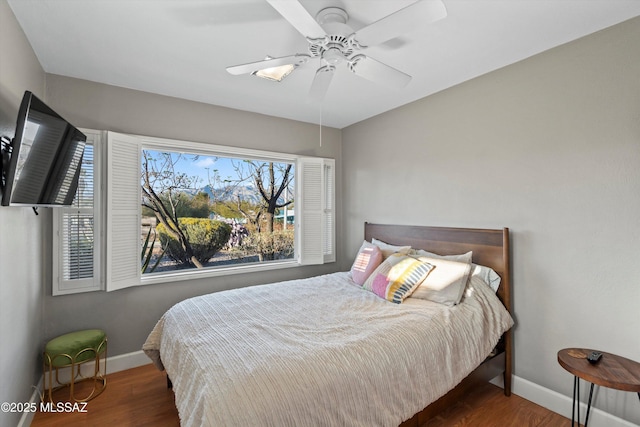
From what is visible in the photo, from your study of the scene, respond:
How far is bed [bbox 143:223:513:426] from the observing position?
137cm

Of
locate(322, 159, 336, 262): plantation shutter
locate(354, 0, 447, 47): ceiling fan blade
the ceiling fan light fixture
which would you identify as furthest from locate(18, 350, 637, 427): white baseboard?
the ceiling fan light fixture

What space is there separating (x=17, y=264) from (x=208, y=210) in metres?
1.89

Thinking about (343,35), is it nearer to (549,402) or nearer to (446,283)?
(446,283)

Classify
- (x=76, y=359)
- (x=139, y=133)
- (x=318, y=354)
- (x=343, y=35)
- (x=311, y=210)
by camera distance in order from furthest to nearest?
(x=311, y=210) → (x=139, y=133) → (x=76, y=359) → (x=343, y=35) → (x=318, y=354)

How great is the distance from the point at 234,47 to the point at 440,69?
66.1 inches

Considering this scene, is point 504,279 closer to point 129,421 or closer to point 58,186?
point 129,421

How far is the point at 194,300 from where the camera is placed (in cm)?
246

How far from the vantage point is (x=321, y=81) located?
2.09m

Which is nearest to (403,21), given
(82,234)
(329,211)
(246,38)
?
(246,38)

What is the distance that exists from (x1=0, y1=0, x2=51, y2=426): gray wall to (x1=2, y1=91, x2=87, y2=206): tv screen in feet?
0.55

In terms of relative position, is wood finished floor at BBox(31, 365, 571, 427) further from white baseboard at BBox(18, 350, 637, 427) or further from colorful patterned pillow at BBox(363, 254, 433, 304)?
colorful patterned pillow at BBox(363, 254, 433, 304)

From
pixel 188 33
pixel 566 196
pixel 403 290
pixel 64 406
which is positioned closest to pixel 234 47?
pixel 188 33

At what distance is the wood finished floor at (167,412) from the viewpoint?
2062mm

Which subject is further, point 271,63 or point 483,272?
point 483,272
